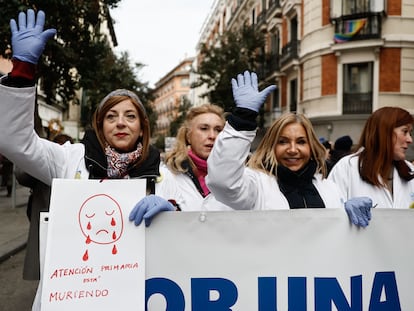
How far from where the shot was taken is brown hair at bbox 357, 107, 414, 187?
322 cm

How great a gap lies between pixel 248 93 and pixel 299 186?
2.19 feet

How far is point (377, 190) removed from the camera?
3182 millimetres

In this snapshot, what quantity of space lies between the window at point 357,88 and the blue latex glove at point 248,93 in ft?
61.7

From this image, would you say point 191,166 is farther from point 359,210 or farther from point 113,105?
point 359,210

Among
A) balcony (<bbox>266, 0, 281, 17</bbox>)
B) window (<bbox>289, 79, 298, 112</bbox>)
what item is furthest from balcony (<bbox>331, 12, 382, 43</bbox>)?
balcony (<bbox>266, 0, 281, 17</bbox>)

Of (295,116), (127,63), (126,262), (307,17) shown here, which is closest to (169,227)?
(126,262)

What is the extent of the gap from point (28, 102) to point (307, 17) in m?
22.0

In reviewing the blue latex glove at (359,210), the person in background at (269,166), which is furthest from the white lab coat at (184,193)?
the blue latex glove at (359,210)

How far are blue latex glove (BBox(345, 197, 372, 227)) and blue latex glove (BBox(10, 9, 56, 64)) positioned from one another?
1682 mm

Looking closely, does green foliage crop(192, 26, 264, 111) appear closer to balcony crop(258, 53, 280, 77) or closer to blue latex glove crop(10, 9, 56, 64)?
balcony crop(258, 53, 280, 77)

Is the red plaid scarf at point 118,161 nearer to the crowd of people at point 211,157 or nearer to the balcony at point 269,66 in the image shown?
the crowd of people at point 211,157

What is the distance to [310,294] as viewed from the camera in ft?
7.43

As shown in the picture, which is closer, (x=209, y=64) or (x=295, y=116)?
(x=295, y=116)

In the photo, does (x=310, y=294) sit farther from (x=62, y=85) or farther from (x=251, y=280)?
(x=62, y=85)
